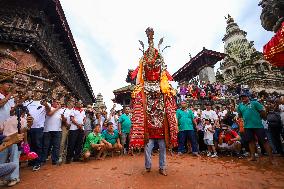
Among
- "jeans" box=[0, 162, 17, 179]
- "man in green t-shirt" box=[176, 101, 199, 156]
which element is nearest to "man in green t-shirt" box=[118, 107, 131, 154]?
"man in green t-shirt" box=[176, 101, 199, 156]

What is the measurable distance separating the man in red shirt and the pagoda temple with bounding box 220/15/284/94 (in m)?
20.4

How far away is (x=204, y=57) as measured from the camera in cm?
2545

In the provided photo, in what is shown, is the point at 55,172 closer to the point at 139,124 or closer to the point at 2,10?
the point at 139,124

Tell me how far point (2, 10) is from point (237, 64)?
36272mm

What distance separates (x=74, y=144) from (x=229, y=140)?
5.24 meters

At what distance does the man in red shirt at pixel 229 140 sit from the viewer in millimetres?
7801

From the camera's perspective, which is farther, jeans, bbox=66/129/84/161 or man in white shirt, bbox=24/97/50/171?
jeans, bbox=66/129/84/161

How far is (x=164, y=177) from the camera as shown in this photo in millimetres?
4664

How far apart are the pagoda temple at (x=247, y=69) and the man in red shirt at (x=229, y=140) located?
20388 millimetres

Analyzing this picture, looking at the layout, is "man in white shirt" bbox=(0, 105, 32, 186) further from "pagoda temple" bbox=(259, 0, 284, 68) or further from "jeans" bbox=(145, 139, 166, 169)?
"pagoda temple" bbox=(259, 0, 284, 68)

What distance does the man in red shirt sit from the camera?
780cm

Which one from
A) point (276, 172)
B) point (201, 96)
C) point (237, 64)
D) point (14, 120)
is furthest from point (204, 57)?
point (14, 120)

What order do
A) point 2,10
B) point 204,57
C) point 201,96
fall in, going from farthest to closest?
point 204,57 < point 201,96 < point 2,10

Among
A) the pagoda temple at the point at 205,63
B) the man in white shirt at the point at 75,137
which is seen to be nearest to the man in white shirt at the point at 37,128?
the man in white shirt at the point at 75,137
